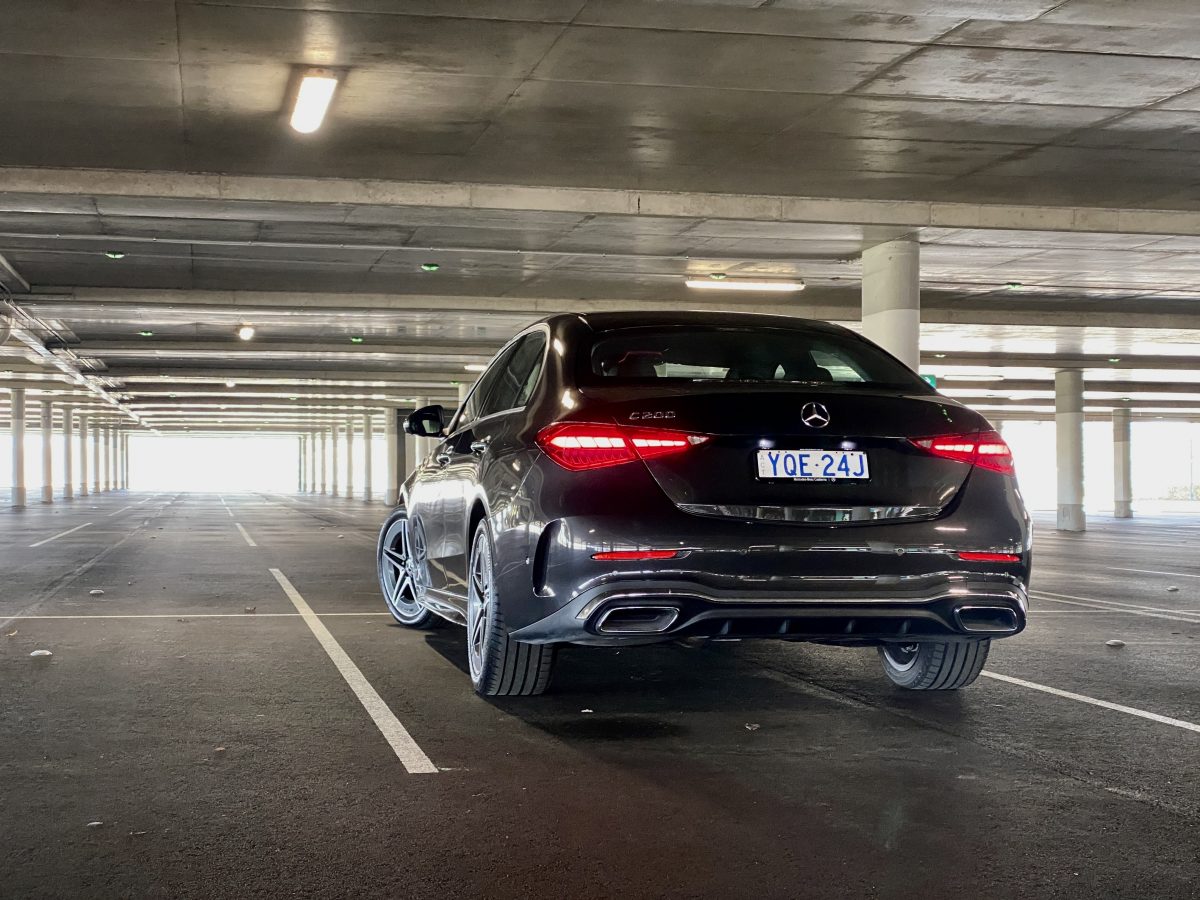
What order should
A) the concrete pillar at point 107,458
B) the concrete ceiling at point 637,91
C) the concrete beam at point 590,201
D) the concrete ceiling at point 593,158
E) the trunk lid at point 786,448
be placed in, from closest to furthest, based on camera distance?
the trunk lid at point 786,448, the concrete ceiling at point 637,91, the concrete ceiling at point 593,158, the concrete beam at point 590,201, the concrete pillar at point 107,458

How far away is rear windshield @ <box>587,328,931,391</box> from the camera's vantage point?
19.4ft

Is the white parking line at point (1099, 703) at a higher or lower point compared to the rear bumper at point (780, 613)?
lower

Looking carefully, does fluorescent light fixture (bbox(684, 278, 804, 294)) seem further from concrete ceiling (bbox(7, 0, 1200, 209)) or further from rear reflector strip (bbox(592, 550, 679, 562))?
rear reflector strip (bbox(592, 550, 679, 562))

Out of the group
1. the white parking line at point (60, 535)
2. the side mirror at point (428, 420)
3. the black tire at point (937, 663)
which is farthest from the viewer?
the white parking line at point (60, 535)

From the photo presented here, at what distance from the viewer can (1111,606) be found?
1170 cm

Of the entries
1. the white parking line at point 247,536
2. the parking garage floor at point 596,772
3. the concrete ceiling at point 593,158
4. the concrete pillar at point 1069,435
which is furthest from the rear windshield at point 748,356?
the concrete pillar at point 1069,435

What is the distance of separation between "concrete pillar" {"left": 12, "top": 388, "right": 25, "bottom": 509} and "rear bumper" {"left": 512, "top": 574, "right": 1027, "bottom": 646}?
1855 inches

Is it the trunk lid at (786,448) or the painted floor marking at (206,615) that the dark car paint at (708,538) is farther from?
the painted floor marking at (206,615)

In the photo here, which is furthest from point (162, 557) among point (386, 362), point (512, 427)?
point (386, 362)

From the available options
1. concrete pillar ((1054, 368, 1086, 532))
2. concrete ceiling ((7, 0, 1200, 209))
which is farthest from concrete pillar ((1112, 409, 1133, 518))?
concrete ceiling ((7, 0, 1200, 209))

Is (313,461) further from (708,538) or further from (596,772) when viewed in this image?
(596,772)

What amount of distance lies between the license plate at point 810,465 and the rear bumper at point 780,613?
46cm

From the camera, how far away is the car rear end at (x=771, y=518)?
5047mm

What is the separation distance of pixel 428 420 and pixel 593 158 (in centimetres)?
666
